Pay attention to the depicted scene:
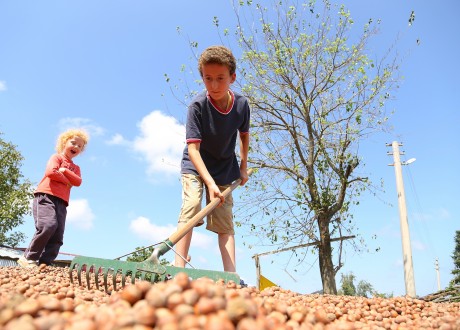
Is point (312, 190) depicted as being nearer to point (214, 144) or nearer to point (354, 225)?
point (354, 225)

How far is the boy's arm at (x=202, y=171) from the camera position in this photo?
2.97 meters

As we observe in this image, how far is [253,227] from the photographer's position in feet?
30.9

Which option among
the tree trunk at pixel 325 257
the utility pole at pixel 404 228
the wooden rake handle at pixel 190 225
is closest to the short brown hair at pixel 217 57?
the wooden rake handle at pixel 190 225

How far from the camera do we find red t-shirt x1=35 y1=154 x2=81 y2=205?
14.2ft

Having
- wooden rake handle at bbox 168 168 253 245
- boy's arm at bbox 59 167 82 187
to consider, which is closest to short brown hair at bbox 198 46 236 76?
wooden rake handle at bbox 168 168 253 245

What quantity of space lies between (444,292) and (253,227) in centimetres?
524

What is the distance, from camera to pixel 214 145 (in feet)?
11.1

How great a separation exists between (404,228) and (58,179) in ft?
34.0

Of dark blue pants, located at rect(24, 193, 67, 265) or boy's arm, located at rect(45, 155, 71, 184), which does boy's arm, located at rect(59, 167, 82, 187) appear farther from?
dark blue pants, located at rect(24, 193, 67, 265)

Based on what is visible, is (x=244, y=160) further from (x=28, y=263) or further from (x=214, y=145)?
(x=28, y=263)

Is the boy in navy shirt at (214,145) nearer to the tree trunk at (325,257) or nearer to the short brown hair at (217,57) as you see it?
the short brown hair at (217,57)

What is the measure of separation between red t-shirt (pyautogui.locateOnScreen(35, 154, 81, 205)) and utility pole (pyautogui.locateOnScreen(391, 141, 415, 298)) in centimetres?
926

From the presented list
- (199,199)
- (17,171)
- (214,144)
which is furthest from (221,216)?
(17,171)

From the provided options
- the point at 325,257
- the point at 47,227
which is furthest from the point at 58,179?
the point at 325,257
